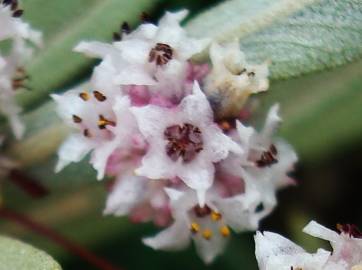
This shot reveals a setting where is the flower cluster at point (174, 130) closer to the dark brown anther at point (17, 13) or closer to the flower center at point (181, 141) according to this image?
the flower center at point (181, 141)

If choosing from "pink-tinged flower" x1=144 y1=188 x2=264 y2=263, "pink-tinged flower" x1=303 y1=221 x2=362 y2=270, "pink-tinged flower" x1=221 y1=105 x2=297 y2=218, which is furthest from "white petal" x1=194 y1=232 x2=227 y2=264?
"pink-tinged flower" x1=303 y1=221 x2=362 y2=270

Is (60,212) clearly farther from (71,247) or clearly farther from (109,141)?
(109,141)

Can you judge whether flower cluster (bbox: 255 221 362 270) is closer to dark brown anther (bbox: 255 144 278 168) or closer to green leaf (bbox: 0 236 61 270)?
dark brown anther (bbox: 255 144 278 168)

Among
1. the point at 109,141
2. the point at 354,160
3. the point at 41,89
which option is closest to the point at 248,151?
the point at 109,141

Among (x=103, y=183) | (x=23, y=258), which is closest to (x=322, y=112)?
(x=103, y=183)

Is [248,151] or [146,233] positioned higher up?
[248,151]

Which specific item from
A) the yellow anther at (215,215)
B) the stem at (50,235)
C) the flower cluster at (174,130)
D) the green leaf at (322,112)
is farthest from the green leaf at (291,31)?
the stem at (50,235)
